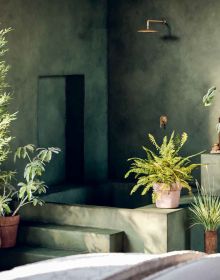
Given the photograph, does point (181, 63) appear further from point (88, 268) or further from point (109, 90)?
point (88, 268)

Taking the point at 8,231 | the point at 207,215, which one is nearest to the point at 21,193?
the point at 8,231

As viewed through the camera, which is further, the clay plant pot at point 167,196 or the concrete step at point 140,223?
the clay plant pot at point 167,196

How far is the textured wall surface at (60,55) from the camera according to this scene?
7766 millimetres

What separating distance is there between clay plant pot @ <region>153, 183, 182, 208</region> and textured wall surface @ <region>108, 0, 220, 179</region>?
7.10 feet

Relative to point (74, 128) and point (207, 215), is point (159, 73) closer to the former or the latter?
point (74, 128)

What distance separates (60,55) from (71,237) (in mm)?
2701

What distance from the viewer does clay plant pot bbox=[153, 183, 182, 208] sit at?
6.49m


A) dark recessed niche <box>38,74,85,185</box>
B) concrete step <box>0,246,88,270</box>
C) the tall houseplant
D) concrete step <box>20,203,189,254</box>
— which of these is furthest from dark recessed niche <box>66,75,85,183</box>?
concrete step <box>0,246,88,270</box>

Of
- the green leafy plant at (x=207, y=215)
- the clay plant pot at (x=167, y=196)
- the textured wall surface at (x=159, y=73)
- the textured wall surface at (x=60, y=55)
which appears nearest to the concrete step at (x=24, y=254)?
the clay plant pot at (x=167, y=196)

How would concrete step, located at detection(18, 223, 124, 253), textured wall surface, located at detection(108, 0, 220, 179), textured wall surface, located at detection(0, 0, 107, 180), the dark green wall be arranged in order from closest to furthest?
concrete step, located at detection(18, 223, 124, 253)
textured wall surface, located at detection(0, 0, 107, 180)
the dark green wall
textured wall surface, located at detection(108, 0, 220, 179)

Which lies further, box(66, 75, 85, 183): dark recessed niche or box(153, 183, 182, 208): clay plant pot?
box(66, 75, 85, 183): dark recessed niche

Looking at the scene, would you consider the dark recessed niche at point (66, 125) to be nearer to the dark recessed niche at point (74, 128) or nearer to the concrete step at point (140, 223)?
the dark recessed niche at point (74, 128)

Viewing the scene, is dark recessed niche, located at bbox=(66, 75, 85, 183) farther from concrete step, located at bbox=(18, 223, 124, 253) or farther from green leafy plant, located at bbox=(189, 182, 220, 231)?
green leafy plant, located at bbox=(189, 182, 220, 231)

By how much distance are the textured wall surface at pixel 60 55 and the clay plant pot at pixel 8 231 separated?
1.23 metres
